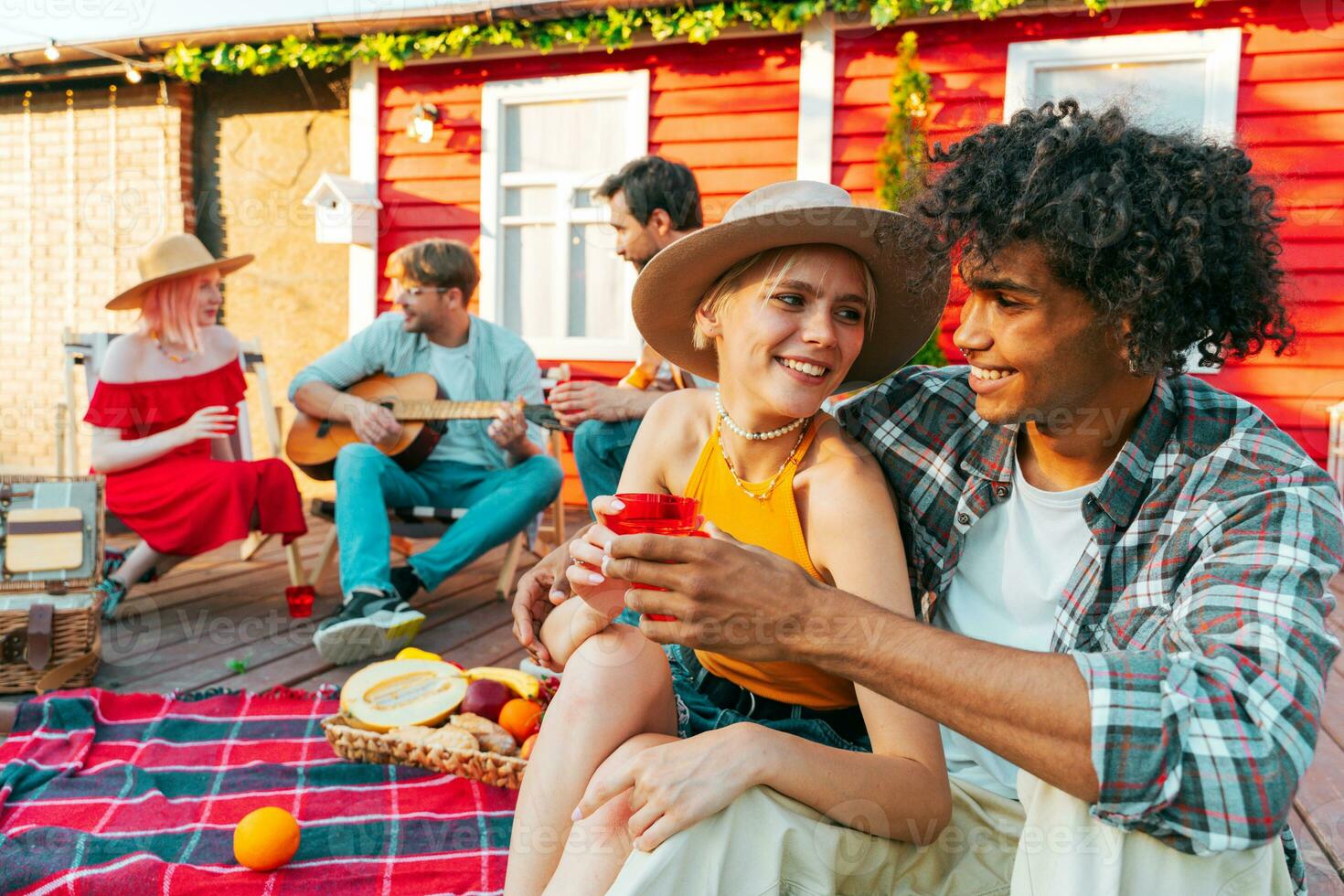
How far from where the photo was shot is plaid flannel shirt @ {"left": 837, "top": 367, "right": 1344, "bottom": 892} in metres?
1.03

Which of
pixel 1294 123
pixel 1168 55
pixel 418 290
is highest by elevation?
pixel 1168 55

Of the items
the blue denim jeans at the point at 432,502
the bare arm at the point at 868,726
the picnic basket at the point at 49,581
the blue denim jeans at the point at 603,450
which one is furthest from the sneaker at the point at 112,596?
the bare arm at the point at 868,726

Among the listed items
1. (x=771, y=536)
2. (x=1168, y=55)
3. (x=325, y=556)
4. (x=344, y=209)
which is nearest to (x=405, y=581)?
(x=325, y=556)

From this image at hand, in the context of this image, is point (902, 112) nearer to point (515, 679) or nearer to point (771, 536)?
point (515, 679)

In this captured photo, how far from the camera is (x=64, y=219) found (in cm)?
794

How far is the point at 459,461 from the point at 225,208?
4295 mm

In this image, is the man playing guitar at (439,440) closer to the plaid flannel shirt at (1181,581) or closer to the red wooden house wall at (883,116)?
the red wooden house wall at (883,116)

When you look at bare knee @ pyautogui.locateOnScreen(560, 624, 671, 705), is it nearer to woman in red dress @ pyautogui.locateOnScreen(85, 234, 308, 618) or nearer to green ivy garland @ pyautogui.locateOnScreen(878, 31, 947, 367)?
woman in red dress @ pyautogui.locateOnScreen(85, 234, 308, 618)

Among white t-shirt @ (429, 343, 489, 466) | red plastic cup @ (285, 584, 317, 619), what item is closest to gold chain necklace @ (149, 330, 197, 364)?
white t-shirt @ (429, 343, 489, 466)

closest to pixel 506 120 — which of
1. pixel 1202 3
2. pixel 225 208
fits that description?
pixel 225 208

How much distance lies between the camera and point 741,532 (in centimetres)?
172

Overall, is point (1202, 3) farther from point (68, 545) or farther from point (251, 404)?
point (251, 404)

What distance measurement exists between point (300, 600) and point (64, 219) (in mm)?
5791

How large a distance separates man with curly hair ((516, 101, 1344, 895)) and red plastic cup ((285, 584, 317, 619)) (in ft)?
7.96
